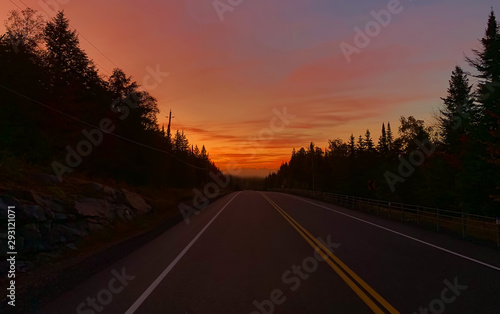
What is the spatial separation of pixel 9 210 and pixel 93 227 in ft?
15.8

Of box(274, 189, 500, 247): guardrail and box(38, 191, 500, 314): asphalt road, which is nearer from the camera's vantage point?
box(38, 191, 500, 314): asphalt road

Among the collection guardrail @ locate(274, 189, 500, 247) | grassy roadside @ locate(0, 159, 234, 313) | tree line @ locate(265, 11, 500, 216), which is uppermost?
tree line @ locate(265, 11, 500, 216)

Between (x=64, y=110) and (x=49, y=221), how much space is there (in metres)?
21.3

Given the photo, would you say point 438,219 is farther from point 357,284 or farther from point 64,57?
point 64,57

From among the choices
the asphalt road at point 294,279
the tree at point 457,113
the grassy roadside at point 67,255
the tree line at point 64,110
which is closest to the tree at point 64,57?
the tree line at point 64,110

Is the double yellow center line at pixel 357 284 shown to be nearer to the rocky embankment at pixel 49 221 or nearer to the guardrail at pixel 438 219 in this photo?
the guardrail at pixel 438 219

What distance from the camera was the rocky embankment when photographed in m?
9.74

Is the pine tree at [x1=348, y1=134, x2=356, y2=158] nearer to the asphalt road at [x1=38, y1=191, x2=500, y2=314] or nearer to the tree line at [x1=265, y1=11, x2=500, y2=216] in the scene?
A: the tree line at [x1=265, y1=11, x2=500, y2=216]

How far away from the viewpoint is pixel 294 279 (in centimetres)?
735

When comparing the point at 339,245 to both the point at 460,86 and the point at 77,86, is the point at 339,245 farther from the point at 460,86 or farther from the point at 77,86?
the point at 460,86

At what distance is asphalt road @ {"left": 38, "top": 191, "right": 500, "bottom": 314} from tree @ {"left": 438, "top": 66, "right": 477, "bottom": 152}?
124ft

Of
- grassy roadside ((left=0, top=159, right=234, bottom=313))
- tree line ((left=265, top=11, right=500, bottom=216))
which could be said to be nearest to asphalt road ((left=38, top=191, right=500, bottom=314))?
grassy roadside ((left=0, top=159, right=234, bottom=313))

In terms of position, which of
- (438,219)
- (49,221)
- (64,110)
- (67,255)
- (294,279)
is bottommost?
(67,255)

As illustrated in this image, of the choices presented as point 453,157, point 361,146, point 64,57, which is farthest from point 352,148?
point 64,57
